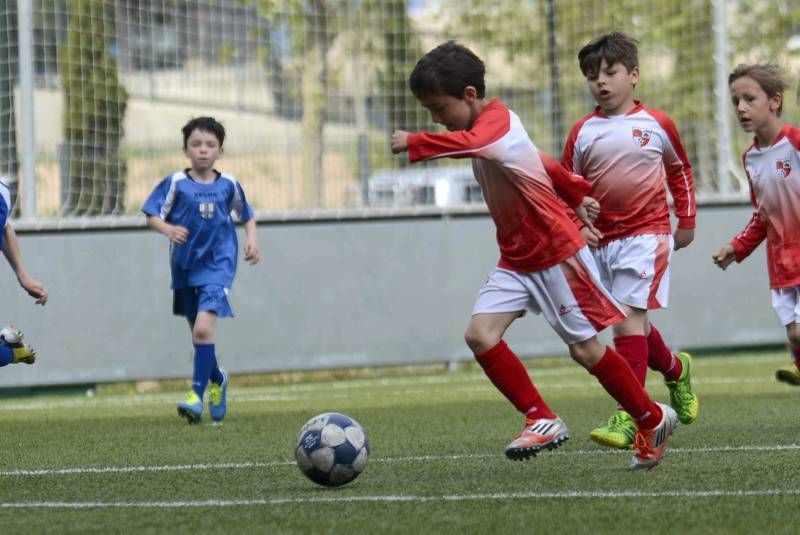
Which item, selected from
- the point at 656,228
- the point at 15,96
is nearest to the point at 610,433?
the point at 656,228

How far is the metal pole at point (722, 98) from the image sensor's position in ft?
50.5

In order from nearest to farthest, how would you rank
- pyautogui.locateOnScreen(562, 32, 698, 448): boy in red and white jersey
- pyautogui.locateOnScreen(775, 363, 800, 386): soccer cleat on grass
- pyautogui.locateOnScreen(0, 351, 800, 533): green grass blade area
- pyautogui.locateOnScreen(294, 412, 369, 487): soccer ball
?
1. pyautogui.locateOnScreen(0, 351, 800, 533): green grass blade area
2. pyautogui.locateOnScreen(294, 412, 369, 487): soccer ball
3. pyautogui.locateOnScreen(562, 32, 698, 448): boy in red and white jersey
4. pyautogui.locateOnScreen(775, 363, 800, 386): soccer cleat on grass

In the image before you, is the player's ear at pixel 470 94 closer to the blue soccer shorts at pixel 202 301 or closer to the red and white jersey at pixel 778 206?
the red and white jersey at pixel 778 206

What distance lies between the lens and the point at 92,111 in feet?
44.3

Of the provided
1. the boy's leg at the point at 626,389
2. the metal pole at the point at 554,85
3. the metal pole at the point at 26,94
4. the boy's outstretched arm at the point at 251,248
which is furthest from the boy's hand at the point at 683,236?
the metal pole at the point at 554,85

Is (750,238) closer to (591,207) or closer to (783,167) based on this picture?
(783,167)

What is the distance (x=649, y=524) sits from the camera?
4.85 metres

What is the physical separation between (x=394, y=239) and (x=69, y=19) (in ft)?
11.0

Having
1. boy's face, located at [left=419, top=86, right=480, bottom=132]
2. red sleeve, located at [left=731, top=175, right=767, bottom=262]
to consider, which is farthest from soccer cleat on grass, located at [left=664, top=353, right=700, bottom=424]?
boy's face, located at [left=419, top=86, right=480, bottom=132]

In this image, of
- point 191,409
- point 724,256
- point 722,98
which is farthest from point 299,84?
point 724,256

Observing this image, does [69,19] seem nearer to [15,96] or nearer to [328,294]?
[15,96]

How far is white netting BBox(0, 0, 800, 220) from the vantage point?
1327 centimetres

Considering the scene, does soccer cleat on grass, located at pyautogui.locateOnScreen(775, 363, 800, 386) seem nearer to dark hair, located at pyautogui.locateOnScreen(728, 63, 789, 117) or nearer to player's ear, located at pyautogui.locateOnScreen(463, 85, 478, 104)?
dark hair, located at pyautogui.locateOnScreen(728, 63, 789, 117)

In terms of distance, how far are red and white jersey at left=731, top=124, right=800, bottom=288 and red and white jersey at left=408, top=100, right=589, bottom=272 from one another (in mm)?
2327
